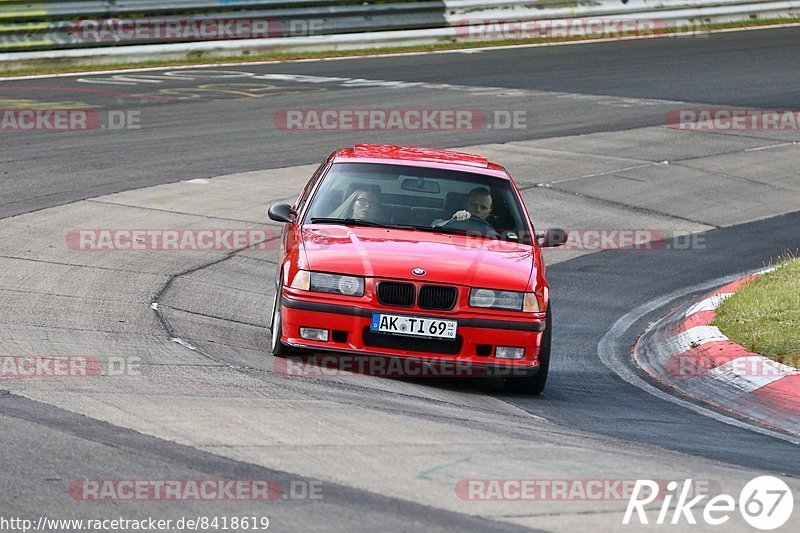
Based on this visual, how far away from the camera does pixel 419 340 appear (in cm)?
858

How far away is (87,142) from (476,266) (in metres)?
10.6

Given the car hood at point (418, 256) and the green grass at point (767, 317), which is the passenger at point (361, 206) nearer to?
the car hood at point (418, 256)

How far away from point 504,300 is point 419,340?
0.64m

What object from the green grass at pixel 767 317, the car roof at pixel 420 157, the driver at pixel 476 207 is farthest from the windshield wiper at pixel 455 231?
the green grass at pixel 767 317

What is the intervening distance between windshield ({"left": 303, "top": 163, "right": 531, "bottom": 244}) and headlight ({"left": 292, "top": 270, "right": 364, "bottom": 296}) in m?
0.91

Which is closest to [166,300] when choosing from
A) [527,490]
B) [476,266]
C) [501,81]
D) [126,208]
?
[476,266]

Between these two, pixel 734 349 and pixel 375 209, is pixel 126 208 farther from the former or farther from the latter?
pixel 734 349

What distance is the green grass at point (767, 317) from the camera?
9.84 m

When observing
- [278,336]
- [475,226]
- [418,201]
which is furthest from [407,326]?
[418,201]

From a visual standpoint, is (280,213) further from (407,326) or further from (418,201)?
(407,326)

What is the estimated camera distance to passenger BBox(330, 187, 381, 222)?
9633 mm

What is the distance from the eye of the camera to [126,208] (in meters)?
14.6

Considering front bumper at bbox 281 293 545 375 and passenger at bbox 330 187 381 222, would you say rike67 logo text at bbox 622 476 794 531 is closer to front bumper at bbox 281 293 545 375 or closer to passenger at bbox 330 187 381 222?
front bumper at bbox 281 293 545 375

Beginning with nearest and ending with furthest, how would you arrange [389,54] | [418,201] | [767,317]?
[418,201] → [767,317] → [389,54]
